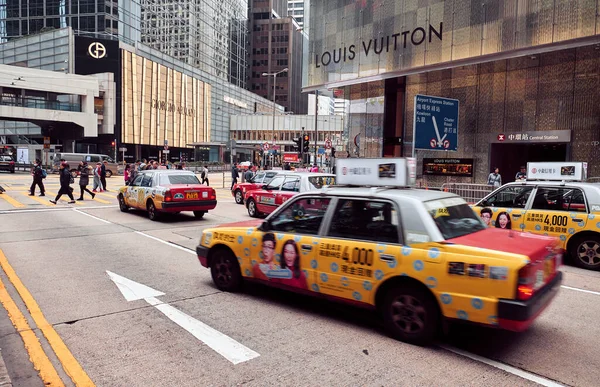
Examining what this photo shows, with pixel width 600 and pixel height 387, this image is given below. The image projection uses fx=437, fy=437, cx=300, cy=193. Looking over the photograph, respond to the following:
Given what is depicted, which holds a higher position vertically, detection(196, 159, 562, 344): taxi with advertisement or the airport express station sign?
the airport express station sign

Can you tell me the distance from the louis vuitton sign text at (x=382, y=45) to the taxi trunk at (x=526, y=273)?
17.1 metres

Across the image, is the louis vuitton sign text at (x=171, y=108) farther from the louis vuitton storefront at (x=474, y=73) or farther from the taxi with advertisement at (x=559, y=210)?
the taxi with advertisement at (x=559, y=210)

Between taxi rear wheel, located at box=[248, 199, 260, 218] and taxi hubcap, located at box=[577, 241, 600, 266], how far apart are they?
373 inches

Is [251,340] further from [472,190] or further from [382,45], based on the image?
[382,45]

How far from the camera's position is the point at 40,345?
433 centimetres

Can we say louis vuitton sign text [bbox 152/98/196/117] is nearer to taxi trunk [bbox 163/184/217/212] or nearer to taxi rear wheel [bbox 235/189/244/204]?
taxi rear wheel [bbox 235/189/244/204]

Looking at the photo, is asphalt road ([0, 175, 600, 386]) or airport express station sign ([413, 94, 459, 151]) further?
airport express station sign ([413, 94, 459, 151])

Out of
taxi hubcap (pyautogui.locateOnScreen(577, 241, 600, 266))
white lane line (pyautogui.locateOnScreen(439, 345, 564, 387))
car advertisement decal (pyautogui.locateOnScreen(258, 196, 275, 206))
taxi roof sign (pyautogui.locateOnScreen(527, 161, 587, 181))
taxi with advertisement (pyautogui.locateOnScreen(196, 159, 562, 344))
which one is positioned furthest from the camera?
car advertisement decal (pyautogui.locateOnScreen(258, 196, 275, 206))

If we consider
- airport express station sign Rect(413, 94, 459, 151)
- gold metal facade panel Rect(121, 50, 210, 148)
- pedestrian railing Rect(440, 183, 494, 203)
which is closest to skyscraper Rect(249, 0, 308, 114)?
gold metal facade panel Rect(121, 50, 210, 148)

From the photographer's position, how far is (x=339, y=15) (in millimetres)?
24547

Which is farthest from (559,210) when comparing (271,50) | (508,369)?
(271,50)

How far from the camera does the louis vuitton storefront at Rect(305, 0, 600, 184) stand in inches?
649

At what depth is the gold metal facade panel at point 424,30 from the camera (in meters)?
15.9

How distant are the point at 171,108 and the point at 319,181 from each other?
209ft
